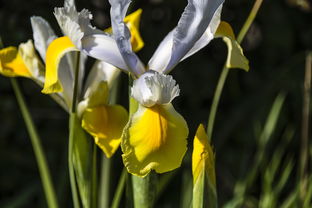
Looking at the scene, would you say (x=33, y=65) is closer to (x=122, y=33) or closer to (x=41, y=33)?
(x=41, y=33)

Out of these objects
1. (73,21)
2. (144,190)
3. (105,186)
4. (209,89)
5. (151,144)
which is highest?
(73,21)

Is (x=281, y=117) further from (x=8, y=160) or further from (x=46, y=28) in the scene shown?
(x=46, y=28)

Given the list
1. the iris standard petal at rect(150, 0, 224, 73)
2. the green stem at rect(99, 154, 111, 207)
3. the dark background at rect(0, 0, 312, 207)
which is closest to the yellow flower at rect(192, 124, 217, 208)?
the iris standard petal at rect(150, 0, 224, 73)

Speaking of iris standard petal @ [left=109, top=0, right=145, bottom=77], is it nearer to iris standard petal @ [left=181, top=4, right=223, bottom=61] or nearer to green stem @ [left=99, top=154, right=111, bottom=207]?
iris standard petal @ [left=181, top=4, right=223, bottom=61]

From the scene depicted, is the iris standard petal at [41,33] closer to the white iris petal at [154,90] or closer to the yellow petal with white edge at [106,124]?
the yellow petal with white edge at [106,124]

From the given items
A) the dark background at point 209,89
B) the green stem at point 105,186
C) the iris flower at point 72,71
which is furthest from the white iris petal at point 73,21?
the dark background at point 209,89

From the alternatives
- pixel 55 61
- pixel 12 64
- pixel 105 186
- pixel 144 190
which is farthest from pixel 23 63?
pixel 105 186
